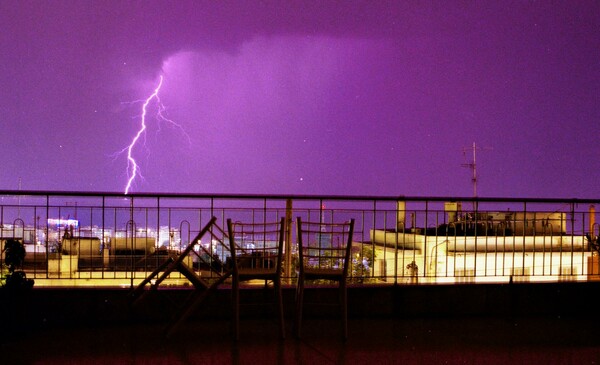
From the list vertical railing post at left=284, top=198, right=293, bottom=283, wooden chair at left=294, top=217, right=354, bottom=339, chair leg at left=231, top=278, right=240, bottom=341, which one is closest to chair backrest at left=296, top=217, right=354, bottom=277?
wooden chair at left=294, top=217, right=354, bottom=339

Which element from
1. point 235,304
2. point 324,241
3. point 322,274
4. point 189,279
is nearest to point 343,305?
point 322,274

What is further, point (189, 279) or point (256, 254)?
point (256, 254)

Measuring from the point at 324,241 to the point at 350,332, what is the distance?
867mm

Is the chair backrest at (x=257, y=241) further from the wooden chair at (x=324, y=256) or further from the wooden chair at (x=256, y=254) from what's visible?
the wooden chair at (x=324, y=256)

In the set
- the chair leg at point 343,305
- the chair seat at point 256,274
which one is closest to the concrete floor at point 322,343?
the chair leg at point 343,305

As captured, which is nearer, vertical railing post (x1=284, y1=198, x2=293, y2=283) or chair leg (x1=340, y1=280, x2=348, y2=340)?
chair leg (x1=340, y1=280, x2=348, y2=340)

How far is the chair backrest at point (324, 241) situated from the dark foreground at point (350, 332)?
611 mm

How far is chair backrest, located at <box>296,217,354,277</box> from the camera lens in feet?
15.3

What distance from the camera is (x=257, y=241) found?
5371 mm

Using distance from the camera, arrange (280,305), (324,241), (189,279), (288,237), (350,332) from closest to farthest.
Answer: (280,305), (189,279), (350,332), (324,241), (288,237)

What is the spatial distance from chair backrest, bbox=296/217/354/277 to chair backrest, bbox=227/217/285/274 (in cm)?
19

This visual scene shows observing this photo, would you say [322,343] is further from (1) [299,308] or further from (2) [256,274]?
(2) [256,274]

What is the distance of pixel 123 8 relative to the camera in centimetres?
4006

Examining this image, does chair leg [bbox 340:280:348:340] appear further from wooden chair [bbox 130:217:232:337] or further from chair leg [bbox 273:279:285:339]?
wooden chair [bbox 130:217:232:337]
